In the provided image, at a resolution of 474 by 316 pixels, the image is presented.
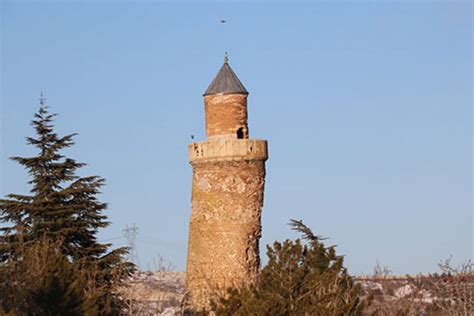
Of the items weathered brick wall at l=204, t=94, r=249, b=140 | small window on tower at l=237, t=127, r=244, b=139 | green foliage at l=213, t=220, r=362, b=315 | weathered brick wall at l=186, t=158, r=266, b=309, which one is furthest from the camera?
small window on tower at l=237, t=127, r=244, b=139

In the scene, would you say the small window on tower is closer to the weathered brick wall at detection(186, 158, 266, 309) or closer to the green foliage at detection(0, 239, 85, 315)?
the weathered brick wall at detection(186, 158, 266, 309)

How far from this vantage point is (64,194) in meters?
28.5

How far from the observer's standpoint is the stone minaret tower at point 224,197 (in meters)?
27.6

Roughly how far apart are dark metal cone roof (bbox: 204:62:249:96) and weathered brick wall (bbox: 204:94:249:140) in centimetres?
10

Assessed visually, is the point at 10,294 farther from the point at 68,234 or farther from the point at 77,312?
the point at 68,234

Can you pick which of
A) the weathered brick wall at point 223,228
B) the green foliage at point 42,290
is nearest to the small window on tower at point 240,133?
the weathered brick wall at point 223,228

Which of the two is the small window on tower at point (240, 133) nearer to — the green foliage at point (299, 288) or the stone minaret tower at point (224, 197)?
the stone minaret tower at point (224, 197)

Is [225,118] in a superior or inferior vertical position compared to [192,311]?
superior

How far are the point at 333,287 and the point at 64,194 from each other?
9279mm

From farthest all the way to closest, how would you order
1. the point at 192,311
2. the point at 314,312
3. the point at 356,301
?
1. the point at 192,311
2. the point at 356,301
3. the point at 314,312

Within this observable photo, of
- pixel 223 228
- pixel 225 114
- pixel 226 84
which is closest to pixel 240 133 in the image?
pixel 225 114

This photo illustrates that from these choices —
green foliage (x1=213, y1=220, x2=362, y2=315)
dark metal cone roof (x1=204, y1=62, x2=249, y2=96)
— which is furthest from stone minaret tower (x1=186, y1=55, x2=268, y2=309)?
green foliage (x1=213, y1=220, x2=362, y2=315)

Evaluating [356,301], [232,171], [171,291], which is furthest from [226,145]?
[171,291]

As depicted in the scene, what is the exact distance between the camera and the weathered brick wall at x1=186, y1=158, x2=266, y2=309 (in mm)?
27500
